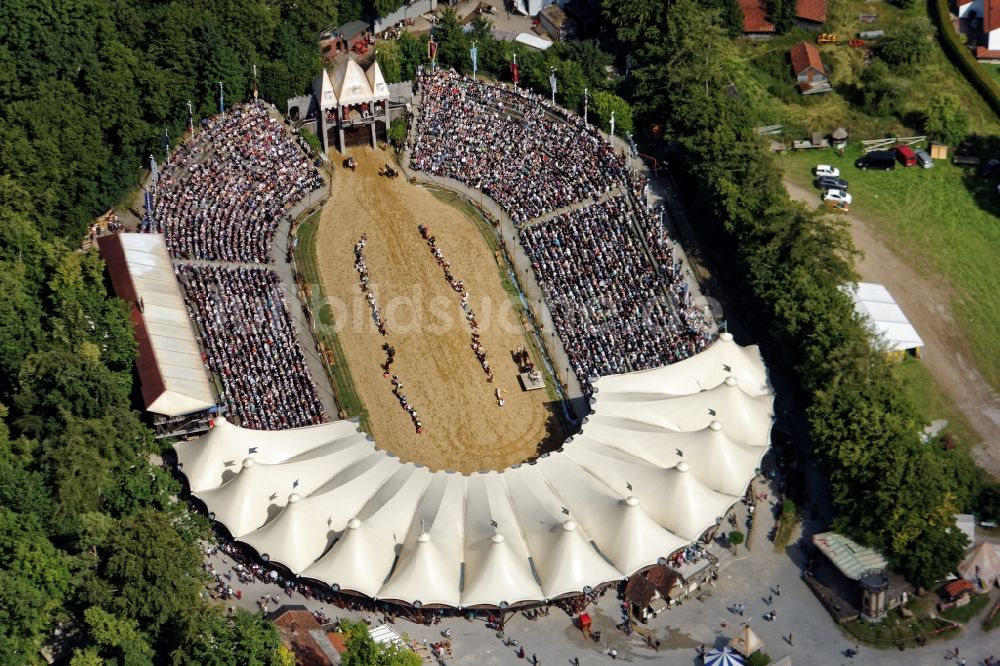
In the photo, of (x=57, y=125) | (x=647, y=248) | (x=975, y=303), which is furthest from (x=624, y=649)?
(x=57, y=125)

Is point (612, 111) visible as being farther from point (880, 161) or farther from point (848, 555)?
point (848, 555)

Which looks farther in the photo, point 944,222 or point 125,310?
point 944,222

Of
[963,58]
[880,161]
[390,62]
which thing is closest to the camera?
[880,161]

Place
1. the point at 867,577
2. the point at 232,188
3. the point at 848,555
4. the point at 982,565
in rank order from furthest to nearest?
1. the point at 232,188
2. the point at 848,555
3. the point at 982,565
4. the point at 867,577

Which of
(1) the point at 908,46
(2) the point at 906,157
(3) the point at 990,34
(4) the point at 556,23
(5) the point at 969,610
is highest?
(4) the point at 556,23

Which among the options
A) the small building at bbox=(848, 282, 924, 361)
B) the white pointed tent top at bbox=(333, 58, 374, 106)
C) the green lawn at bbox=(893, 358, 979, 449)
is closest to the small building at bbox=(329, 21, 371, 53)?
the white pointed tent top at bbox=(333, 58, 374, 106)

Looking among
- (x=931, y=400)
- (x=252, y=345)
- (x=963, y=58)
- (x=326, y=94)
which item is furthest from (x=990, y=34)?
(x=252, y=345)

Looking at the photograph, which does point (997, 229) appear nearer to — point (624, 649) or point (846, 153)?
point (846, 153)
